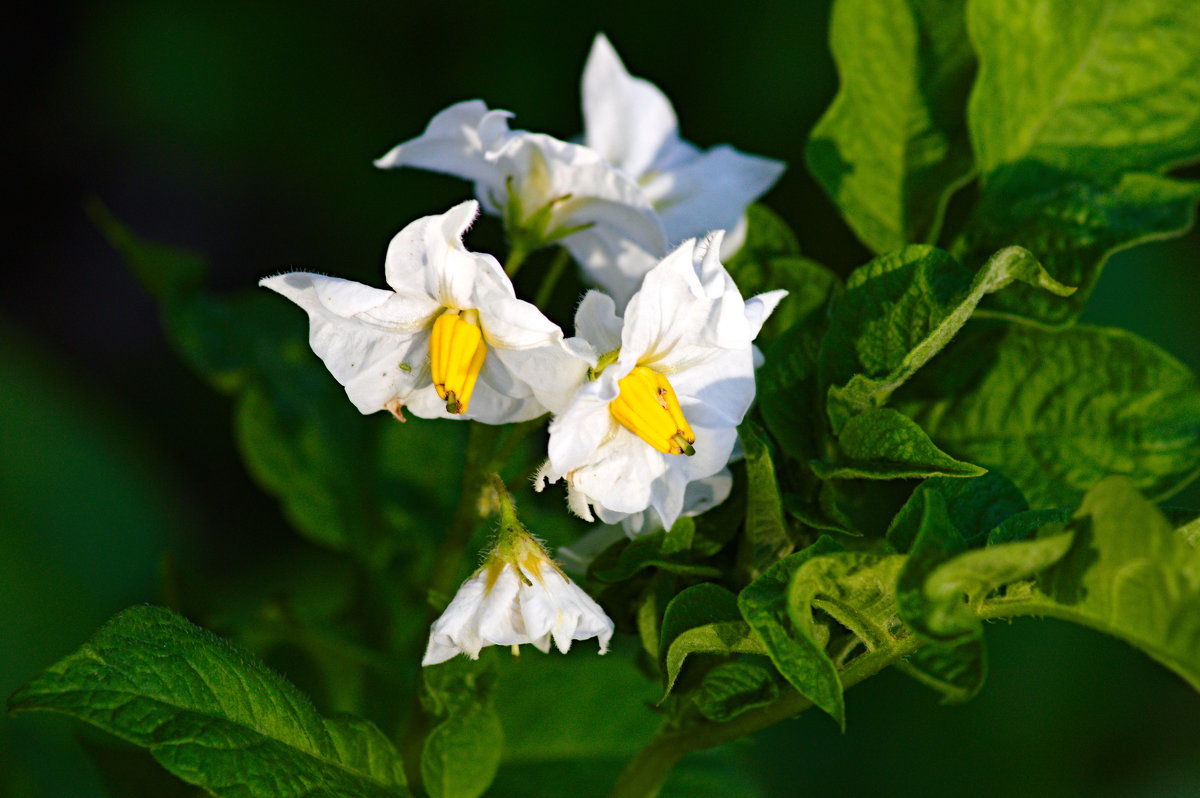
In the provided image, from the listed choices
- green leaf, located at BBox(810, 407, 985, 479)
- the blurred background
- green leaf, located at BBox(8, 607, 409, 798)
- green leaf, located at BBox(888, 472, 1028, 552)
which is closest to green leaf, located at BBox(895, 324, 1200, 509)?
green leaf, located at BBox(888, 472, 1028, 552)

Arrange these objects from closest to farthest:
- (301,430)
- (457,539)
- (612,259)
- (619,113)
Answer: (457,539) → (612,259) → (619,113) → (301,430)

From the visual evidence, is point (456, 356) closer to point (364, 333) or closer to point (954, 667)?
point (364, 333)

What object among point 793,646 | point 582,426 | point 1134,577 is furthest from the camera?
point 582,426

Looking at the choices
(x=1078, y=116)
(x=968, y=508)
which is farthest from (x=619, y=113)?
(x=968, y=508)

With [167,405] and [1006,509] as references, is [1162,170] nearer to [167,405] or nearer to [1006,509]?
[1006,509]

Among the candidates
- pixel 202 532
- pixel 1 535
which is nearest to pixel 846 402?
pixel 1 535

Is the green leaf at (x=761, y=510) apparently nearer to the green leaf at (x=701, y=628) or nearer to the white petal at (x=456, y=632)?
the green leaf at (x=701, y=628)

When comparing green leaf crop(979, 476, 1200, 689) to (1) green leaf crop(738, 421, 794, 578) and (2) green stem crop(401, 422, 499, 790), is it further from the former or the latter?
(2) green stem crop(401, 422, 499, 790)
